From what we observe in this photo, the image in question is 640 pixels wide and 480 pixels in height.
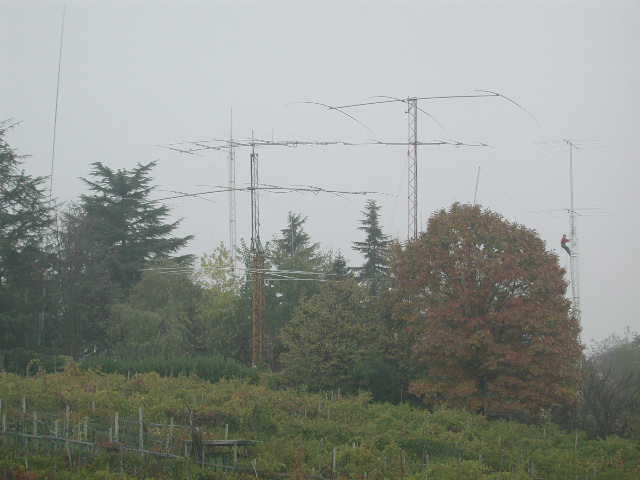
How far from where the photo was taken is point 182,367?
3772 cm

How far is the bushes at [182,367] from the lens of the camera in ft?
123

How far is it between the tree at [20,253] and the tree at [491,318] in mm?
21833

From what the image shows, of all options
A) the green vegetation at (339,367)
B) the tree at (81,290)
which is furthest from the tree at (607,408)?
the tree at (81,290)

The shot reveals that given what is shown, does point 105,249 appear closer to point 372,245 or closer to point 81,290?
point 81,290

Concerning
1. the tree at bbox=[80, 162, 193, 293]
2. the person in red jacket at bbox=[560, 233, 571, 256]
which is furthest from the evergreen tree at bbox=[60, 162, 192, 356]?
the person in red jacket at bbox=[560, 233, 571, 256]

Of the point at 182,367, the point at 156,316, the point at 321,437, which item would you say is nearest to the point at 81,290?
the point at 156,316

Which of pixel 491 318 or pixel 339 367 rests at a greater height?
pixel 491 318

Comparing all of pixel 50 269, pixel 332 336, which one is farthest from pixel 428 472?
pixel 50 269

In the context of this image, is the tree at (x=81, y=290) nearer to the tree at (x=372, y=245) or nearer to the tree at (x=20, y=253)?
the tree at (x=20, y=253)

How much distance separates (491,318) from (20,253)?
25571 mm

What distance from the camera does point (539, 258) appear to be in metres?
31.0

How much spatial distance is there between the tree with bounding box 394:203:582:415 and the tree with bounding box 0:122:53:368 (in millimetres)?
Result: 21833

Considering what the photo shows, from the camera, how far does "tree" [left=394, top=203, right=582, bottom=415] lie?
2983 centimetres

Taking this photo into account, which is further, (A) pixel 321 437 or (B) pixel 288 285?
(B) pixel 288 285
